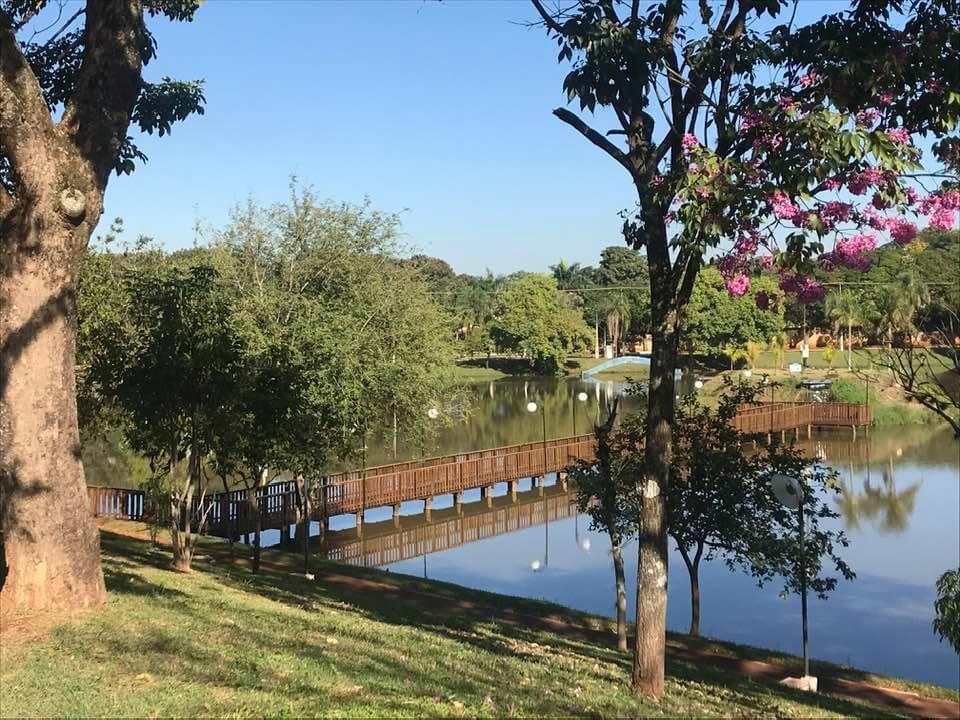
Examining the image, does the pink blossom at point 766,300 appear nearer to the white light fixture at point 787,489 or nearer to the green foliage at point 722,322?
the white light fixture at point 787,489

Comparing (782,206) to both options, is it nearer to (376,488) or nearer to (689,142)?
(689,142)

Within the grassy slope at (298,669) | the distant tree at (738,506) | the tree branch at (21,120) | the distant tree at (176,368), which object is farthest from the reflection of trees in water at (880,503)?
the tree branch at (21,120)

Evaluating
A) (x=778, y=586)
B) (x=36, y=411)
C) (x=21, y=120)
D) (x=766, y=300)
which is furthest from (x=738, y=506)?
(x=21, y=120)

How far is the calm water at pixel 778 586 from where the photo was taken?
15664mm

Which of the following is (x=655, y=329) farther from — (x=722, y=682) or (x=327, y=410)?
(x=327, y=410)

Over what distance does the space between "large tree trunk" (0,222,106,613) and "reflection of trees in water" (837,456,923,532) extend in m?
22.7

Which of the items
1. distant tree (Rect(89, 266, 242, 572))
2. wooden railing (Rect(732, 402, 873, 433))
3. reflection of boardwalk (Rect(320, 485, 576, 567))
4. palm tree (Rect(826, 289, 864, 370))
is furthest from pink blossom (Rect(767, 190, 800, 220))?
palm tree (Rect(826, 289, 864, 370))

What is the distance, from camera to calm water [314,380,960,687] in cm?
1566

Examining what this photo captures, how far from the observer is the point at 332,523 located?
1006 inches

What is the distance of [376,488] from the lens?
24094 millimetres

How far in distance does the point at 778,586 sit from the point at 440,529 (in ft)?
31.3

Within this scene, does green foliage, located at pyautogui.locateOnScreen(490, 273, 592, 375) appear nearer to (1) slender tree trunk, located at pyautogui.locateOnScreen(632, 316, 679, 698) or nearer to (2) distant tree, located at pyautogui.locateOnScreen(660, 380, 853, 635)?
(2) distant tree, located at pyautogui.locateOnScreen(660, 380, 853, 635)

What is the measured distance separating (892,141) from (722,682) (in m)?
6.38

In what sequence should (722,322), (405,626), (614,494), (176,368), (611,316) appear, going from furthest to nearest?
(611,316), (722,322), (614,494), (176,368), (405,626)
